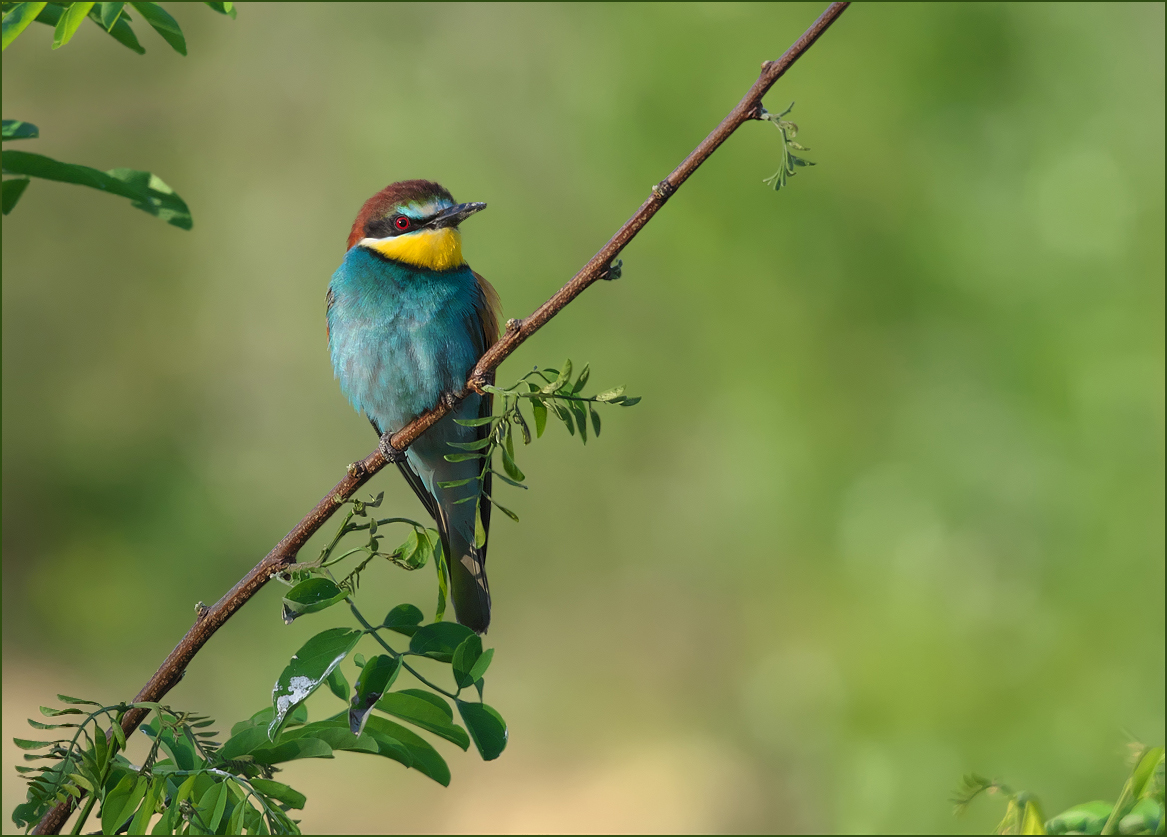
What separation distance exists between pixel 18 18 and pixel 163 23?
209 mm

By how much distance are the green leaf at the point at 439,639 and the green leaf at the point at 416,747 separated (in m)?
0.12

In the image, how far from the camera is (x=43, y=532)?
19.7ft

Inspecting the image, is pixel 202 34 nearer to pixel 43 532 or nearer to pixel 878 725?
pixel 43 532

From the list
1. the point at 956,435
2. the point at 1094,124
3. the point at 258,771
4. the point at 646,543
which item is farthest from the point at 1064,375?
the point at 258,771

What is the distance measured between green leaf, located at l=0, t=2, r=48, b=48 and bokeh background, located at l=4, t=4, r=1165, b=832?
3.56 metres

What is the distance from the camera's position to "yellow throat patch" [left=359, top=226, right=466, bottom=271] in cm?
241

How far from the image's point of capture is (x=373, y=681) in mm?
1235

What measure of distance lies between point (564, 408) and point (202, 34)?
6.22m

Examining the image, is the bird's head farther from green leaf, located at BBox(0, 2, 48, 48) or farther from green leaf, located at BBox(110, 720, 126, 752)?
green leaf, located at BBox(110, 720, 126, 752)

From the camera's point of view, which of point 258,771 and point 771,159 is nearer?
point 258,771

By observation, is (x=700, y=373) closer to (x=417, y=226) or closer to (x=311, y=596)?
(x=417, y=226)

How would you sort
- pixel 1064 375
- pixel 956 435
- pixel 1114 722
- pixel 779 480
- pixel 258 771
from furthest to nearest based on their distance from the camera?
pixel 779 480
pixel 956 435
pixel 1064 375
pixel 1114 722
pixel 258 771

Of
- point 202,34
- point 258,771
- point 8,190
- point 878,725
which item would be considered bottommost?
point 258,771

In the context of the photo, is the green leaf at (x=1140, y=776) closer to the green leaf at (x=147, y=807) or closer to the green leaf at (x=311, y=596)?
the green leaf at (x=311, y=596)
